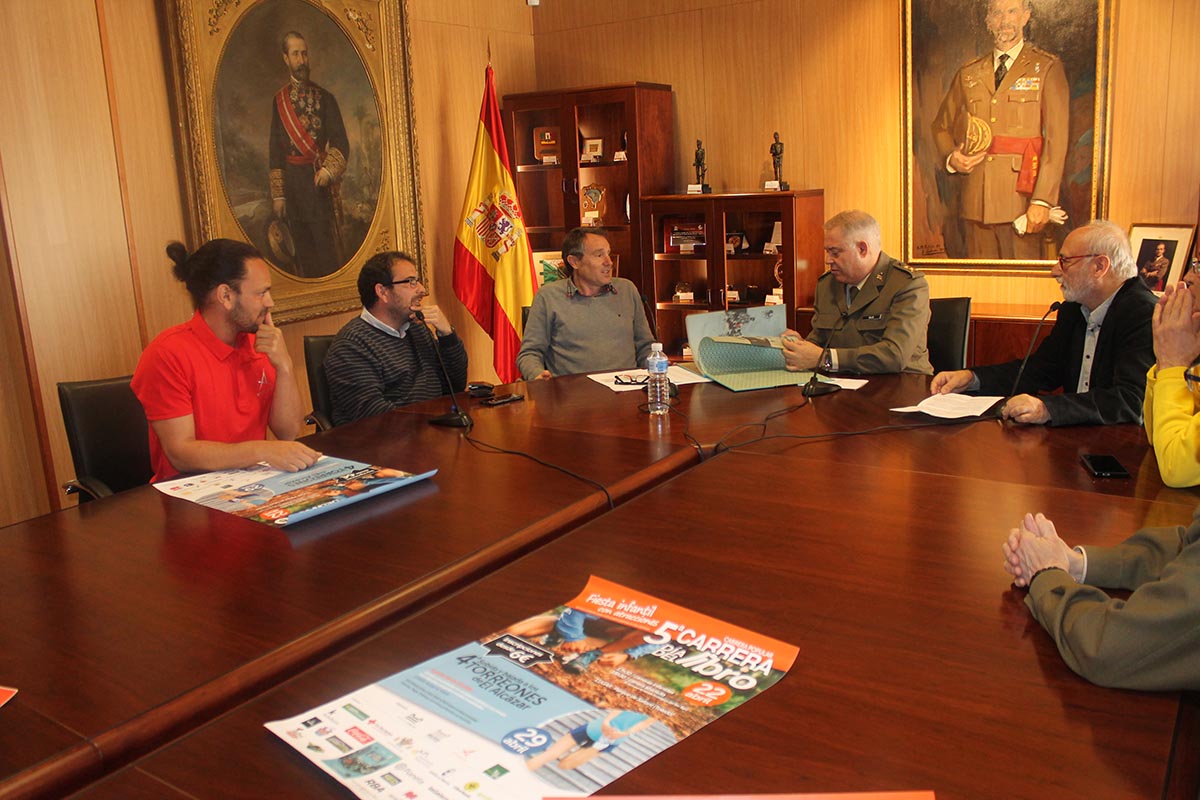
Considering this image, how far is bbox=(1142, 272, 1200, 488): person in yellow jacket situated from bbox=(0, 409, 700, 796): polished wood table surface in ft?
3.42

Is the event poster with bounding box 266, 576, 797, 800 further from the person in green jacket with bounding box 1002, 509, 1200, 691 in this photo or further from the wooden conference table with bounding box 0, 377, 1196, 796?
the person in green jacket with bounding box 1002, 509, 1200, 691

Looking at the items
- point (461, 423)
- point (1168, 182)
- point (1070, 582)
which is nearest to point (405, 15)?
point (461, 423)

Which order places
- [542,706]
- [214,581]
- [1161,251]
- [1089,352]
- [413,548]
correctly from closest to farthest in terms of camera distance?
1. [542,706]
2. [214,581]
3. [413,548]
4. [1089,352]
5. [1161,251]

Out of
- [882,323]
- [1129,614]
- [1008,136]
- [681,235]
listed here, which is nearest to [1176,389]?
[1129,614]

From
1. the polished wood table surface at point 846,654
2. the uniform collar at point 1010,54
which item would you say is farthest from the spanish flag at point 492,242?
the polished wood table surface at point 846,654

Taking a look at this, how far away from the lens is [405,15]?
18.3 feet

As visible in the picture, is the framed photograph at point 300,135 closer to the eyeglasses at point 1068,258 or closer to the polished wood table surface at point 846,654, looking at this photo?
the polished wood table surface at point 846,654

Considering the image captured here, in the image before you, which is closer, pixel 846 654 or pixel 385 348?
pixel 846 654

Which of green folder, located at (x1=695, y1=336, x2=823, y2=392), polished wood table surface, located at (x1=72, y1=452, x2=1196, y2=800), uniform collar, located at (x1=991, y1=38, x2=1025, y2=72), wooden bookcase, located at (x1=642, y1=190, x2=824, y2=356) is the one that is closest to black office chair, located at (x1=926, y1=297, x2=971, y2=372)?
green folder, located at (x1=695, y1=336, x2=823, y2=392)

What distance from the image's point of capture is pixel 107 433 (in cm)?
298

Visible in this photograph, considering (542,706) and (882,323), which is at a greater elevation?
(882,323)

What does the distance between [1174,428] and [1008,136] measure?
3361 millimetres

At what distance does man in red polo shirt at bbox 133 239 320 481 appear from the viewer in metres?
2.63

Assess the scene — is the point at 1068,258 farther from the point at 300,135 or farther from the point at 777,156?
the point at 300,135
